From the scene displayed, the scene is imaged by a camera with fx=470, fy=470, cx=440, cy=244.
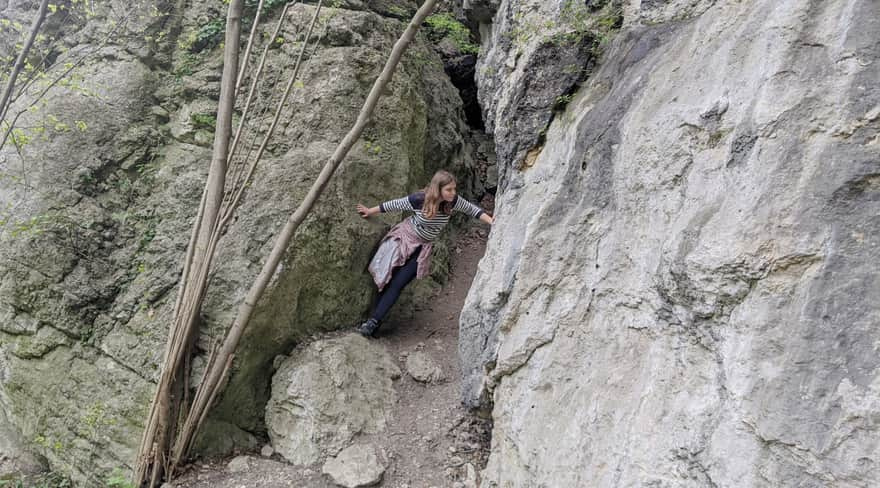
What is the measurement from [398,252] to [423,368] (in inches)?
52.3

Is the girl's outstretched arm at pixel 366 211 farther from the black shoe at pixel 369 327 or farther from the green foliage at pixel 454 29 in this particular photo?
the green foliage at pixel 454 29

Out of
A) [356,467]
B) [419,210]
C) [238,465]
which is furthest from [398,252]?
[238,465]

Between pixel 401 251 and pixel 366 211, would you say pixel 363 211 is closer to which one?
pixel 366 211

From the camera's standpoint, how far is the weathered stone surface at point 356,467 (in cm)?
399

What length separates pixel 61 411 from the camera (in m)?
5.04

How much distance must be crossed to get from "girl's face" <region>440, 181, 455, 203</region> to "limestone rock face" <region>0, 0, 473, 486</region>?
1167mm

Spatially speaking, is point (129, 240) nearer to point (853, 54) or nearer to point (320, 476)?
point (320, 476)

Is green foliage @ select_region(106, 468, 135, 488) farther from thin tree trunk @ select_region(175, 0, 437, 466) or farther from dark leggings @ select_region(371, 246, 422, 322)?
dark leggings @ select_region(371, 246, 422, 322)

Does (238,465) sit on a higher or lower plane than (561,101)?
lower

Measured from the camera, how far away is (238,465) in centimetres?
440

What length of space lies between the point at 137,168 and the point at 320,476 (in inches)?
172

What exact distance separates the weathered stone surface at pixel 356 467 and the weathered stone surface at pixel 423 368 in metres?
1.00

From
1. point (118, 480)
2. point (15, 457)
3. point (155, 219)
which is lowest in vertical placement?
point (118, 480)

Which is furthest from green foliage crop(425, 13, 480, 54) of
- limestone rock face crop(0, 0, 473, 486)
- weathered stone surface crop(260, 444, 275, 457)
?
weathered stone surface crop(260, 444, 275, 457)
